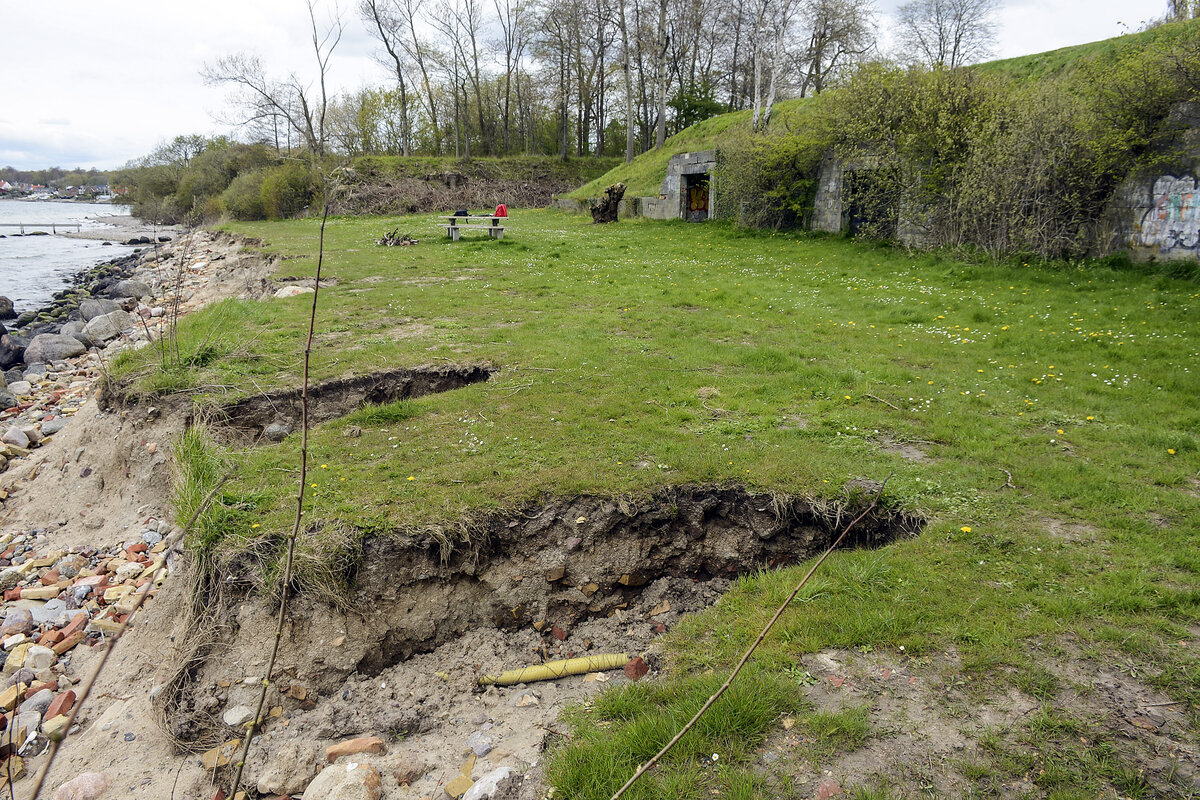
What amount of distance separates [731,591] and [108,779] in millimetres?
3803

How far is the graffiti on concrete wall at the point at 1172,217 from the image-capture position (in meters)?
11.1

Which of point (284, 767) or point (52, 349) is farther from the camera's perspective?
point (52, 349)

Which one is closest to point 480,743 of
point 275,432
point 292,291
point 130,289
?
point 275,432

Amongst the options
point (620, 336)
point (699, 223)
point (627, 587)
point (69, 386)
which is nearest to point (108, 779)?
point (627, 587)

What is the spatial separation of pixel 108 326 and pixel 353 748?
47.4 feet

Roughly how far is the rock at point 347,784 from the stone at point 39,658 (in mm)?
2619

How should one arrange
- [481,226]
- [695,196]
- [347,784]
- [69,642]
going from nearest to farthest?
1. [347,784]
2. [69,642]
3. [481,226]
4. [695,196]

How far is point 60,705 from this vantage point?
14.0 feet

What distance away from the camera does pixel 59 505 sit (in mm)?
6641

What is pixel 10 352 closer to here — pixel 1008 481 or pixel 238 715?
pixel 238 715

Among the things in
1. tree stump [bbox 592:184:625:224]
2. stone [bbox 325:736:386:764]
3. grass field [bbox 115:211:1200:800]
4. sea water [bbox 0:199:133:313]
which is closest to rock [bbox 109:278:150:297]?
sea water [bbox 0:199:133:313]

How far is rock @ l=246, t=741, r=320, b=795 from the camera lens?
11.5 ft

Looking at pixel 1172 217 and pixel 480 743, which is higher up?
pixel 1172 217

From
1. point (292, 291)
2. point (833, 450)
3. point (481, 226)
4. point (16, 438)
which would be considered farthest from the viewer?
point (481, 226)
